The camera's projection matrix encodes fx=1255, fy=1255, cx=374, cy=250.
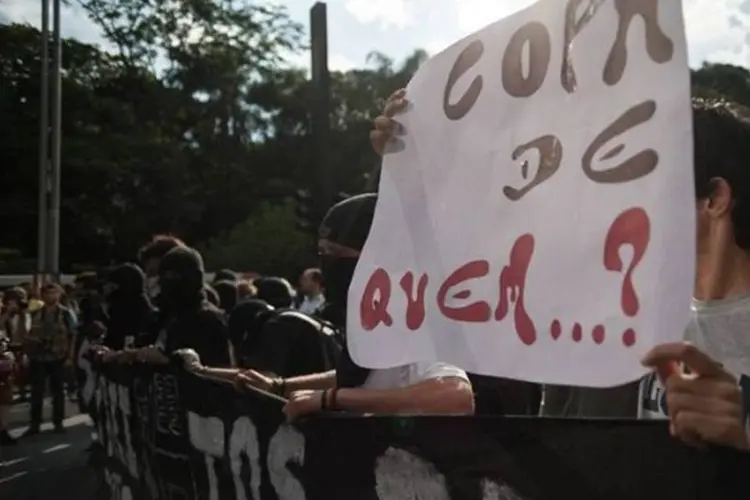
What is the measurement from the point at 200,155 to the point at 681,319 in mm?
38510

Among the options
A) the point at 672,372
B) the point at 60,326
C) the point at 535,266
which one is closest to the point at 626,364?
the point at 672,372

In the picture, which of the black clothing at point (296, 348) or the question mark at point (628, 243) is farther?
the black clothing at point (296, 348)

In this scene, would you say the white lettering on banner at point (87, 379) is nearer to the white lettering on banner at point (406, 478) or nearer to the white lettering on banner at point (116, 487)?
the white lettering on banner at point (116, 487)

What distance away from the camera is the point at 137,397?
5.30m

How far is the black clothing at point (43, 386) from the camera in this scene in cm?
1218

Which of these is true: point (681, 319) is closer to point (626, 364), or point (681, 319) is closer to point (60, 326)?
point (626, 364)

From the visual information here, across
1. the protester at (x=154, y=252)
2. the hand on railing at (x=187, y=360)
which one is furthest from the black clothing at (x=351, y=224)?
the protester at (x=154, y=252)

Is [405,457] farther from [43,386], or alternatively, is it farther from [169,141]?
[169,141]

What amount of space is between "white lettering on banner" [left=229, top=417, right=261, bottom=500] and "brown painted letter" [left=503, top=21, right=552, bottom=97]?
151 cm

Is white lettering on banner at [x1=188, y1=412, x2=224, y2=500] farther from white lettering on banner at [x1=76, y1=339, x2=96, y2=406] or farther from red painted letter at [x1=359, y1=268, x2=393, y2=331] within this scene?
white lettering on banner at [x1=76, y1=339, x2=96, y2=406]

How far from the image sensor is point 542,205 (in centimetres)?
201

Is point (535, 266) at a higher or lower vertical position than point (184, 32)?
lower

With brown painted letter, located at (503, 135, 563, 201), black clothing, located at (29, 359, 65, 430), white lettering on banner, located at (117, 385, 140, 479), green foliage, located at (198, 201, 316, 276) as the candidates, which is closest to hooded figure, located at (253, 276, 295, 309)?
white lettering on banner, located at (117, 385, 140, 479)

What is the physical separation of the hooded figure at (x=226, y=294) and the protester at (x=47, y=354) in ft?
12.9
